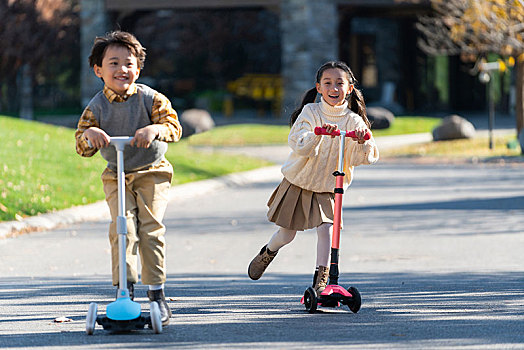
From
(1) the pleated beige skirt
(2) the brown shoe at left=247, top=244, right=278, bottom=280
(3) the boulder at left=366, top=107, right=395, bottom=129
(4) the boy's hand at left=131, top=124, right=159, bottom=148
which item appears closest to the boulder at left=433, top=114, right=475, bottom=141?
(3) the boulder at left=366, top=107, right=395, bottom=129

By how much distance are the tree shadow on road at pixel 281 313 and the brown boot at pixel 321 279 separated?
0.52 feet

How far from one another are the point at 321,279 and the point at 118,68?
6.10 ft

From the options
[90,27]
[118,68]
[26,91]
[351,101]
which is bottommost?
[351,101]

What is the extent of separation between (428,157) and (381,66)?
20016 mm

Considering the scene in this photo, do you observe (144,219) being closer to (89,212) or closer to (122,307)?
(122,307)

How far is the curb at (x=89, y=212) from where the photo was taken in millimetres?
11773

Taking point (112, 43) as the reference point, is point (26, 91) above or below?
above

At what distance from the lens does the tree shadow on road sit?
5871 millimetres

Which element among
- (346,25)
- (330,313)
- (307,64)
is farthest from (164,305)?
(346,25)

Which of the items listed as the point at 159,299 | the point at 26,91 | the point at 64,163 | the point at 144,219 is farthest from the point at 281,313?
the point at 26,91

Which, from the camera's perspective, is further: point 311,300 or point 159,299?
point 311,300

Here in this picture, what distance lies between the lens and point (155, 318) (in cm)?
596

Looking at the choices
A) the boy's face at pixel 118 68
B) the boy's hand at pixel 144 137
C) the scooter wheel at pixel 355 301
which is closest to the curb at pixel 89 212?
the boy's face at pixel 118 68

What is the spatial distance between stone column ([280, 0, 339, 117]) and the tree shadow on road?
25039 mm
